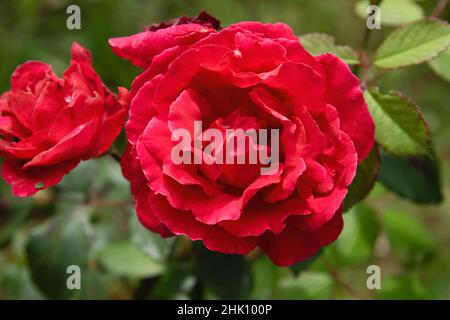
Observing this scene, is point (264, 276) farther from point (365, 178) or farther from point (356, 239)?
point (365, 178)

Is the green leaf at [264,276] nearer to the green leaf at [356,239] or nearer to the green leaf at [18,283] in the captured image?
the green leaf at [356,239]

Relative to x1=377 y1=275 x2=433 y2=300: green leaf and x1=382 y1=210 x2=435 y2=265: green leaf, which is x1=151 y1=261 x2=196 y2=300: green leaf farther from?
x1=382 y1=210 x2=435 y2=265: green leaf

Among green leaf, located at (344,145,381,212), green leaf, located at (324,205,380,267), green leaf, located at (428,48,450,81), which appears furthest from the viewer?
green leaf, located at (324,205,380,267)

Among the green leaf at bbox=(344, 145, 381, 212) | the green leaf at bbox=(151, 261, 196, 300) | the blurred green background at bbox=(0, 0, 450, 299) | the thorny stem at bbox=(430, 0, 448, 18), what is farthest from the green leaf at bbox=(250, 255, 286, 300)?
the thorny stem at bbox=(430, 0, 448, 18)

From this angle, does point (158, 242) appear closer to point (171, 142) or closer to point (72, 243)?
point (72, 243)

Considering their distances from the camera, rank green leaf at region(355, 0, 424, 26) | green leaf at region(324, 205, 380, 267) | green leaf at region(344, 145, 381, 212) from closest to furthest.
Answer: green leaf at region(344, 145, 381, 212) < green leaf at region(355, 0, 424, 26) < green leaf at region(324, 205, 380, 267)

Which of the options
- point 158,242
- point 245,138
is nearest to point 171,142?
point 245,138
